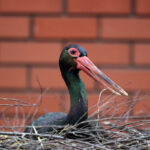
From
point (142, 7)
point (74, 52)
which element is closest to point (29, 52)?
point (142, 7)

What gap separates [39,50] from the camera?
274 cm

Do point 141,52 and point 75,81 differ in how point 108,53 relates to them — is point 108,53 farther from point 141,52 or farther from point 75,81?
point 75,81

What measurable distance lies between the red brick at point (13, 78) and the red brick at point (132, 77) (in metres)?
0.54

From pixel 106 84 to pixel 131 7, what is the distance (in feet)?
4.44

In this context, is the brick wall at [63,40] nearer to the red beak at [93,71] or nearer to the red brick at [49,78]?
the red brick at [49,78]

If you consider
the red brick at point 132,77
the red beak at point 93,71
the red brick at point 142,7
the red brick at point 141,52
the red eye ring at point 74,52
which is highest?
the red brick at point 142,7

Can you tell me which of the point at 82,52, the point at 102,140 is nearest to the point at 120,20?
the point at 82,52

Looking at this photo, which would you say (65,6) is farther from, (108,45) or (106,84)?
(106,84)

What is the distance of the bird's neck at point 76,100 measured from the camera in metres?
1.53

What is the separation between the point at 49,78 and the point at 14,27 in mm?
399

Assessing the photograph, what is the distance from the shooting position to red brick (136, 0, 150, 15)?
2732 millimetres

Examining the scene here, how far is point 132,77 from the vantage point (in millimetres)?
2764

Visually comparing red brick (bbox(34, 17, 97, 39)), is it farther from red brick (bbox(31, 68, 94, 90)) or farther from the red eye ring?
the red eye ring

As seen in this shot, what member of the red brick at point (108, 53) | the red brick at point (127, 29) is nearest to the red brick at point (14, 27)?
the red brick at point (108, 53)
